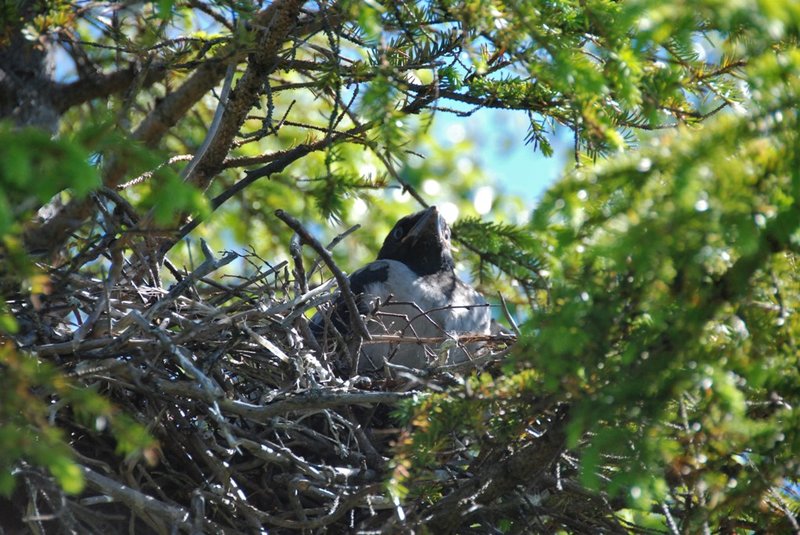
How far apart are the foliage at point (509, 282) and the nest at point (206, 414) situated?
2cm

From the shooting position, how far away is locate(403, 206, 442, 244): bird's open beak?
5.28 m

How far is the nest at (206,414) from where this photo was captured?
3.21m

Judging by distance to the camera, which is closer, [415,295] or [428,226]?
[415,295]

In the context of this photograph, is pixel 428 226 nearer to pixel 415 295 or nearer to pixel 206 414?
pixel 415 295

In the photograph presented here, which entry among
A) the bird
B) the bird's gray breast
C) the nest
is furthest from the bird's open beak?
the nest

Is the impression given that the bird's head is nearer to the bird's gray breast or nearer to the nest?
the bird's gray breast

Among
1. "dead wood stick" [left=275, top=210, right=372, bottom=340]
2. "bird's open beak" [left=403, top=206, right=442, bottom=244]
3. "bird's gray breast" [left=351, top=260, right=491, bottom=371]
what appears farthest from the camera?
"bird's open beak" [left=403, top=206, right=442, bottom=244]

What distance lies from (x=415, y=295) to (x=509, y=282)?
20.5 inches

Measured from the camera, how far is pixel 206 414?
3.50 m

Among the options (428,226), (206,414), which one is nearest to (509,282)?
(428,226)

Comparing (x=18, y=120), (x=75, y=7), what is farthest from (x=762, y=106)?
(x=18, y=120)

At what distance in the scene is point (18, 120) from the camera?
5023 mm

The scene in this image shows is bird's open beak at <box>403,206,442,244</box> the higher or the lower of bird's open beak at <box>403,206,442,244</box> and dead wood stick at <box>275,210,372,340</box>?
the higher

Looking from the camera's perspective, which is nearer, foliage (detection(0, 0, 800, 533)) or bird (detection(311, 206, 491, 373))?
foliage (detection(0, 0, 800, 533))
